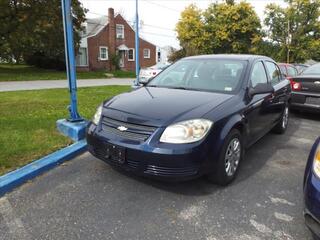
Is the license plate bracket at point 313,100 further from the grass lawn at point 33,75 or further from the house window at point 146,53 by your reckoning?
the house window at point 146,53

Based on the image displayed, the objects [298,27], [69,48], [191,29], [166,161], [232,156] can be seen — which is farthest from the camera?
[191,29]

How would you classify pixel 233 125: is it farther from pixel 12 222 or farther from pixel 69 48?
pixel 69 48

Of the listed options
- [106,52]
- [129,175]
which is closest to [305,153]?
[129,175]

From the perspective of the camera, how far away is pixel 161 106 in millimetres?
3270

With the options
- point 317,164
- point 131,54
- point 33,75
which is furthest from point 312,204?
point 131,54

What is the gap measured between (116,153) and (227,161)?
130 cm

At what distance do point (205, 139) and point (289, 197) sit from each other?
1.21 metres

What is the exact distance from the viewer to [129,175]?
361cm

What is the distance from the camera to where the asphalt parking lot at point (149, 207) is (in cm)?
256

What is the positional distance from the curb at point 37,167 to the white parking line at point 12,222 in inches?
9.0

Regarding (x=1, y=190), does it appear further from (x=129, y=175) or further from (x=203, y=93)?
(x=203, y=93)

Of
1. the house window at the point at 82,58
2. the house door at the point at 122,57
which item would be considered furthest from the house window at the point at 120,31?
the house window at the point at 82,58

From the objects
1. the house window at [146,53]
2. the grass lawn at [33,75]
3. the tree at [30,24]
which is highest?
the tree at [30,24]

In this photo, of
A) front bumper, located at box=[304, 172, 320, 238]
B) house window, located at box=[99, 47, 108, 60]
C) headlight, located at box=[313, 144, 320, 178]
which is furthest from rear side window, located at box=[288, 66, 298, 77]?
house window, located at box=[99, 47, 108, 60]
